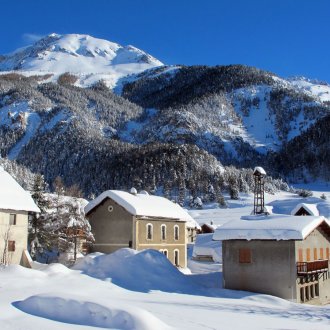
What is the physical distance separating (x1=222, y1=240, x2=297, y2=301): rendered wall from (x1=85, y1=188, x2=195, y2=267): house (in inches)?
404

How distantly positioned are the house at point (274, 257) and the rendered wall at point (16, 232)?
534 inches

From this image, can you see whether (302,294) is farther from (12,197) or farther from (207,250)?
(207,250)

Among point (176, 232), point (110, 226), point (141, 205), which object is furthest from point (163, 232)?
point (110, 226)

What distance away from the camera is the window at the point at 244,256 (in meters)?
36.1

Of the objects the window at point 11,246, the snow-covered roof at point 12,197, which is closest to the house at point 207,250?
the snow-covered roof at point 12,197

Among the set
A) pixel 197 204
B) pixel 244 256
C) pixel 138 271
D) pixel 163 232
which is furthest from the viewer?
pixel 197 204

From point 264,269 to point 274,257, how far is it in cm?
105

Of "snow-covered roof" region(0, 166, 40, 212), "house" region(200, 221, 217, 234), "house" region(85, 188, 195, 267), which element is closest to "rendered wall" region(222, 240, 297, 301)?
"house" region(85, 188, 195, 267)

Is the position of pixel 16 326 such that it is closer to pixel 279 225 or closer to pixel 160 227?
pixel 279 225

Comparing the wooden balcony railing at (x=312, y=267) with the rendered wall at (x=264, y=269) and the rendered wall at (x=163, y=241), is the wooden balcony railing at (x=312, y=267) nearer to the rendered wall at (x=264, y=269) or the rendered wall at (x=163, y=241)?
the rendered wall at (x=264, y=269)

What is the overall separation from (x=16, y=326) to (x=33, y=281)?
10.4m

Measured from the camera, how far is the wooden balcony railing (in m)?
34.8

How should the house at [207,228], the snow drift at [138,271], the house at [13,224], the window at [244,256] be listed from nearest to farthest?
the snow drift at [138,271] < the house at [13,224] < the window at [244,256] < the house at [207,228]

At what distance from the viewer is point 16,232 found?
36.2 meters
